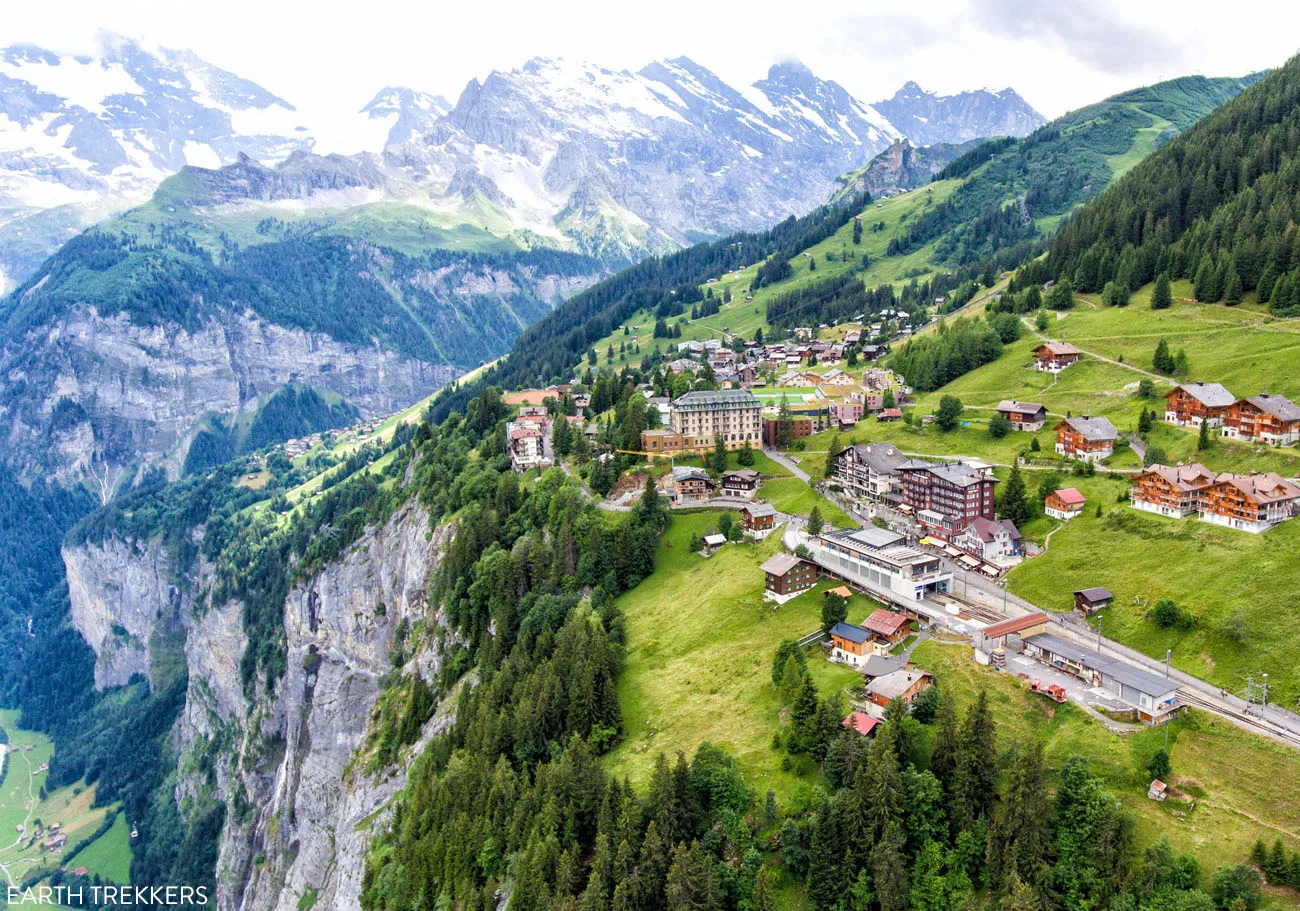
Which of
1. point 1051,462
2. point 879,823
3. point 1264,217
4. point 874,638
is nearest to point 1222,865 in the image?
point 879,823

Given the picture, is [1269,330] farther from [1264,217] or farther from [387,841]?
[387,841]

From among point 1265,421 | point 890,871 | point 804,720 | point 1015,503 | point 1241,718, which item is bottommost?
point 890,871

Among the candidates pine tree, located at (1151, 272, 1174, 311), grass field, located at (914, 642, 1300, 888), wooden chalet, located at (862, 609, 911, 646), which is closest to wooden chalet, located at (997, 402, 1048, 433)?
pine tree, located at (1151, 272, 1174, 311)

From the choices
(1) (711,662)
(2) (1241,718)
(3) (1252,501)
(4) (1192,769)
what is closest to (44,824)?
(1) (711,662)

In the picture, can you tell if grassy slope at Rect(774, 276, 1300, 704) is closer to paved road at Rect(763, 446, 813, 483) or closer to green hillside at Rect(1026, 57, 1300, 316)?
paved road at Rect(763, 446, 813, 483)

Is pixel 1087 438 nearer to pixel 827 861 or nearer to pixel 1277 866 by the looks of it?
pixel 1277 866

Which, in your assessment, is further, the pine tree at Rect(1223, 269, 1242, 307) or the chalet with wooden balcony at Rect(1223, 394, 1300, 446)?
the pine tree at Rect(1223, 269, 1242, 307)
